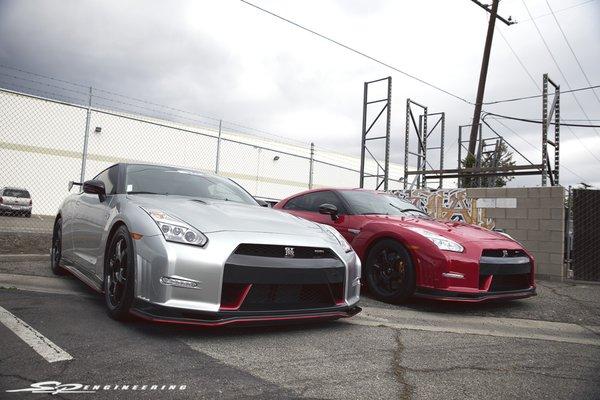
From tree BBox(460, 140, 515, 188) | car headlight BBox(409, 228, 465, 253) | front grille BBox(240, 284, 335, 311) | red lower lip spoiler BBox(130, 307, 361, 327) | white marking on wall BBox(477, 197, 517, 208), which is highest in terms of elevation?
tree BBox(460, 140, 515, 188)

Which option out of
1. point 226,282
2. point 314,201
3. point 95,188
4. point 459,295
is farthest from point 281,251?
point 314,201

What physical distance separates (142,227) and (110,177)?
148 centimetres

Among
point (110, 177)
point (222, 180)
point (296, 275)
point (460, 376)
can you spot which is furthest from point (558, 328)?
point (110, 177)

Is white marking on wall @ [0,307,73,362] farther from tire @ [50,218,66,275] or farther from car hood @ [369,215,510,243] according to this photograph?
car hood @ [369,215,510,243]

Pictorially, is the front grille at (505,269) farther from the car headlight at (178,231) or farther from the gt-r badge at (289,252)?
the car headlight at (178,231)

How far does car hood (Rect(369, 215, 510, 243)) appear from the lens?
465 centimetres

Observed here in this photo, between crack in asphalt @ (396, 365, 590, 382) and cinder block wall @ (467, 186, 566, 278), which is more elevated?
cinder block wall @ (467, 186, 566, 278)

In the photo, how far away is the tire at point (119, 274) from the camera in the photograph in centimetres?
304

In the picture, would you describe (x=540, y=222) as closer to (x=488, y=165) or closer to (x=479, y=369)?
(x=479, y=369)

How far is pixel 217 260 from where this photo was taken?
2.88 meters

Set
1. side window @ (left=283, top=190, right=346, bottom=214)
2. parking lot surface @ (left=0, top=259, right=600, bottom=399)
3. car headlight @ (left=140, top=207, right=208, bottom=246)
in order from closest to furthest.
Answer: parking lot surface @ (left=0, top=259, right=600, bottom=399) < car headlight @ (left=140, top=207, right=208, bottom=246) < side window @ (left=283, top=190, right=346, bottom=214)

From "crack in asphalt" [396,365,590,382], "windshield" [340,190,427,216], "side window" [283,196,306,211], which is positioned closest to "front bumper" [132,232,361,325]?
"crack in asphalt" [396,365,590,382]

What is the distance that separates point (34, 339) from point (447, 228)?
3898 millimetres

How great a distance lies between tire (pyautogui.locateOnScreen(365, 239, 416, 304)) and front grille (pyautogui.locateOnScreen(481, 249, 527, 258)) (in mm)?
764
